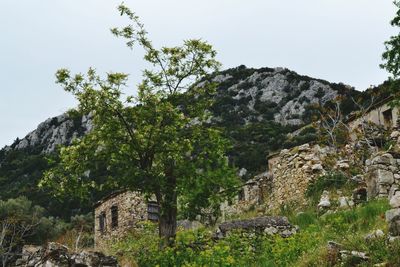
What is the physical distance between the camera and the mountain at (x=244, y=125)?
51.8m

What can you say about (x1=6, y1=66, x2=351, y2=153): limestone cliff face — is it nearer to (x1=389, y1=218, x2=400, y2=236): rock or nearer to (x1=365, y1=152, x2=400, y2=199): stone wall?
(x1=365, y1=152, x2=400, y2=199): stone wall

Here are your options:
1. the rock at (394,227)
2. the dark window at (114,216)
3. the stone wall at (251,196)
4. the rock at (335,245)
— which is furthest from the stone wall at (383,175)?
the dark window at (114,216)

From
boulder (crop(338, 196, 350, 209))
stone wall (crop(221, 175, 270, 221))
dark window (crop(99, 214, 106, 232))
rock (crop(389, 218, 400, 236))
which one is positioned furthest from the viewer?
dark window (crop(99, 214, 106, 232))

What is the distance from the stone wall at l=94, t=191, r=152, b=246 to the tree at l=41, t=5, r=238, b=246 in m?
13.9

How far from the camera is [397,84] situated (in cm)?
2111

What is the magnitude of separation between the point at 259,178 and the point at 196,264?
14.3 meters

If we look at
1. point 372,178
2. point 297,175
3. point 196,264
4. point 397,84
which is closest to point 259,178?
point 297,175

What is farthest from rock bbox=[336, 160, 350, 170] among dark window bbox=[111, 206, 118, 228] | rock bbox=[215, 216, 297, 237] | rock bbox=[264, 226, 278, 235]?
dark window bbox=[111, 206, 118, 228]

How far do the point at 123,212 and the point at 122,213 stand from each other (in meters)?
0.12

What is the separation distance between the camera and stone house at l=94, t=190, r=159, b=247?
29.7 meters

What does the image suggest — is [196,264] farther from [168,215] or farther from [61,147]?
[61,147]

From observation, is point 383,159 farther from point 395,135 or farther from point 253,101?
point 253,101

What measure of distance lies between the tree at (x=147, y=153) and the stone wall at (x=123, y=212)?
1388 centimetres

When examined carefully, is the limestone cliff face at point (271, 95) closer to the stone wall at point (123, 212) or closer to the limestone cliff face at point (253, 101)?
the limestone cliff face at point (253, 101)
